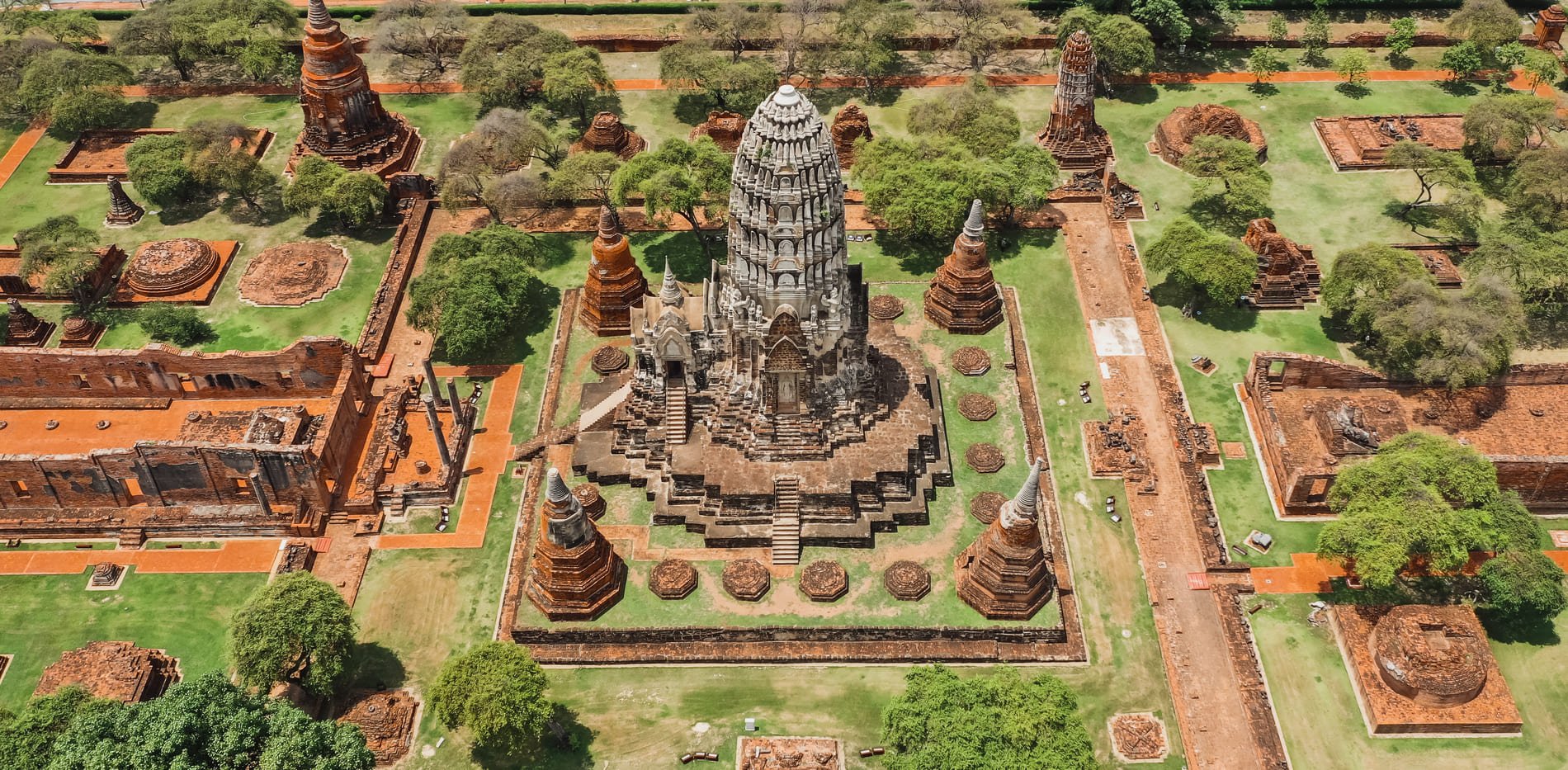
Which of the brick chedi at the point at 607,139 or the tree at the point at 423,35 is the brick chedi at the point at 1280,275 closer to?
the brick chedi at the point at 607,139

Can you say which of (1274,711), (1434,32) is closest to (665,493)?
(1274,711)

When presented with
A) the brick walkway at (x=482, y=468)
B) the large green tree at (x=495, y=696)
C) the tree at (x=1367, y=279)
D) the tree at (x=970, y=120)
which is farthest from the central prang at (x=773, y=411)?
the tree at (x=1367, y=279)

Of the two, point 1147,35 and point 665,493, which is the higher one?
point 1147,35

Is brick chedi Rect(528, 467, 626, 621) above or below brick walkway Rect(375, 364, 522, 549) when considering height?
above

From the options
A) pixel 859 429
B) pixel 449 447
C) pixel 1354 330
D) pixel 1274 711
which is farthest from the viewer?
pixel 1354 330

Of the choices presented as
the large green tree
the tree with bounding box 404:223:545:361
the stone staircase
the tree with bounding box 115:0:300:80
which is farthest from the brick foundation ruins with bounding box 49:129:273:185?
the large green tree

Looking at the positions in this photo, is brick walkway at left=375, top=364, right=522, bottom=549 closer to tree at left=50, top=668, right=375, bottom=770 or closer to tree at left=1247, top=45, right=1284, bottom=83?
tree at left=50, top=668, right=375, bottom=770

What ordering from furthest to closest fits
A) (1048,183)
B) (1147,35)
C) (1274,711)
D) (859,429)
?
(1147,35)
(1048,183)
(859,429)
(1274,711)

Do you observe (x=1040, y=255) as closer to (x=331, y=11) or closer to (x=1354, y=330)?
(x=1354, y=330)
